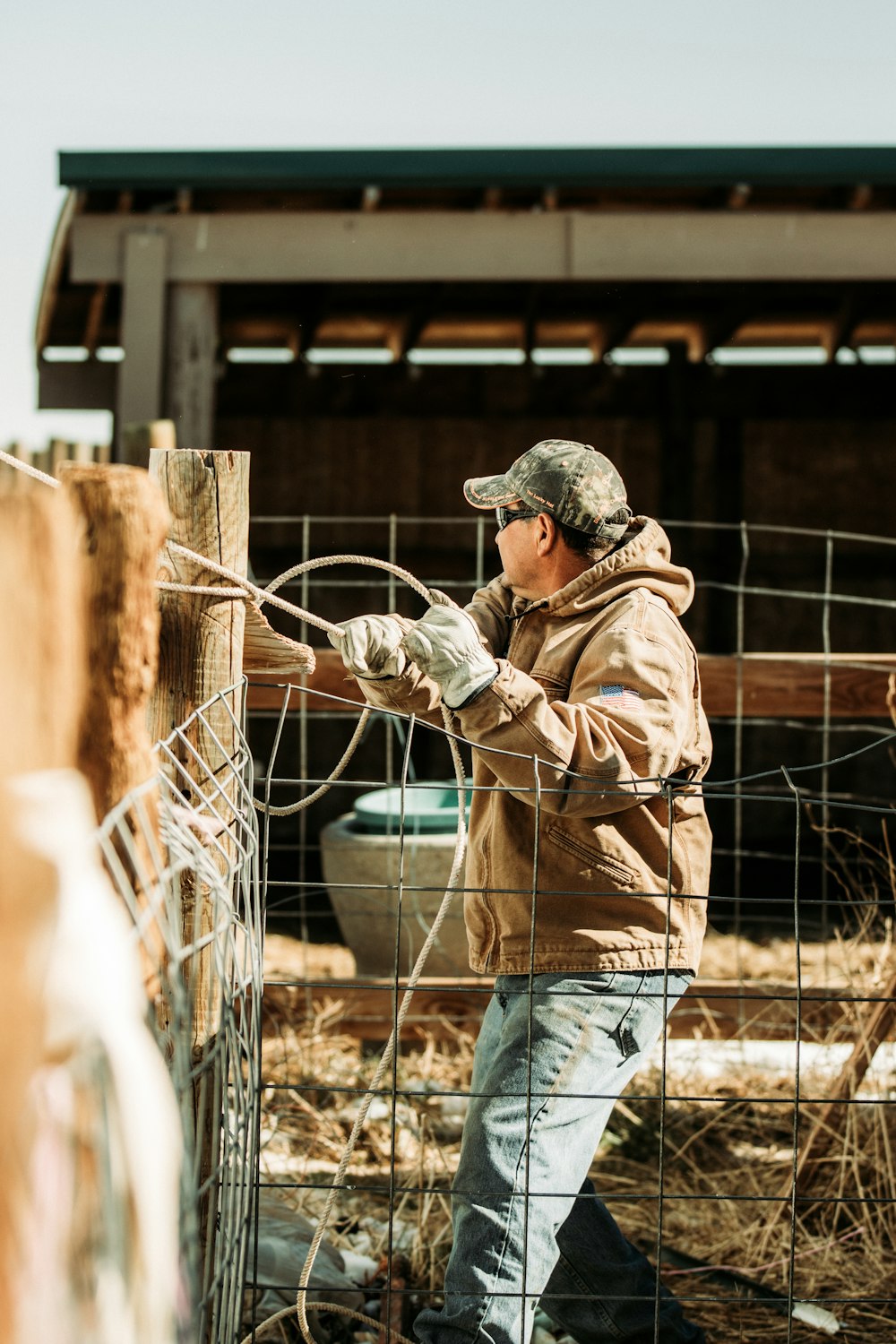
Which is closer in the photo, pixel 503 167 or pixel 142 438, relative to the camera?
pixel 142 438

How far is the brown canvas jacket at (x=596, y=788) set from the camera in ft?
7.25

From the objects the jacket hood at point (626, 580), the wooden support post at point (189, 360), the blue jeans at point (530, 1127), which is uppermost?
the wooden support post at point (189, 360)

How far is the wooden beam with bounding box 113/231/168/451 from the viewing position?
573 cm

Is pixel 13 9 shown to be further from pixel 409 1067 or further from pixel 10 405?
pixel 409 1067

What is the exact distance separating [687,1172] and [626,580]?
2.13 meters

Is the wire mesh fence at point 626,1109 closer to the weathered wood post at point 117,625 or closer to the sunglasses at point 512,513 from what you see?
the sunglasses at point 512,513

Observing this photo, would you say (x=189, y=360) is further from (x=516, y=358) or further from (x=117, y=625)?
(x=117, y=625)

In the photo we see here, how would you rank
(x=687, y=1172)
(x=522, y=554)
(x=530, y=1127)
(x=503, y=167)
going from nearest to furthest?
(x=530, y=1127) → (x=522, y=554) → (x=687, y=1172) → (x=503, y=167)

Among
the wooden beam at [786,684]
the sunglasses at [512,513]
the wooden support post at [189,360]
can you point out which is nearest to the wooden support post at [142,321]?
the wooden support post at [189,360]

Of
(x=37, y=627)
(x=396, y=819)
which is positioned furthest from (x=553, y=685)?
(x=396, y=819)

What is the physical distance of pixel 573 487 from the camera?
2490 millimetres

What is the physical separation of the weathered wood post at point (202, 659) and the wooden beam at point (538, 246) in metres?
3.99

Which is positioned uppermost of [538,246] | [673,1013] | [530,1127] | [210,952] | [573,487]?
[538,246]

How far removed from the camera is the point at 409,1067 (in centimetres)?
453
